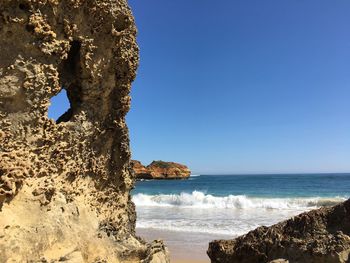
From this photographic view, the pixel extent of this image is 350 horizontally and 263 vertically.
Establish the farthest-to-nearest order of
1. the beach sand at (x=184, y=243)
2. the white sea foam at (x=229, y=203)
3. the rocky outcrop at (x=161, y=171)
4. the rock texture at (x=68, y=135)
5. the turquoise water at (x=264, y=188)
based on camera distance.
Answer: the rocky outcrop at (x=161, y=171), the turquoise water at (x=264, y=188), the white sea foam at (x=229, y=203), the beach sand at (x=184, y=243), the rock texture at (x=68, y=135)

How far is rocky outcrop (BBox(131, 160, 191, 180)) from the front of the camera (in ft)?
254

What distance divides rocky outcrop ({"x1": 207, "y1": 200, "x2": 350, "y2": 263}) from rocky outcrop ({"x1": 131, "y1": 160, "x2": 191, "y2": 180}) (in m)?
69.5

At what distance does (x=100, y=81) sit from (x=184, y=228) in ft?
34.5

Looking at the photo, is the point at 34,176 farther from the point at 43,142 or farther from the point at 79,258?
the point at 79,258

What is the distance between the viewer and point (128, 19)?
4.59m

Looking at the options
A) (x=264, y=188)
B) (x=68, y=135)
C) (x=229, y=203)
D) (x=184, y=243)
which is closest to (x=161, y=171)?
(x=264, y=188)

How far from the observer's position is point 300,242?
494 cm

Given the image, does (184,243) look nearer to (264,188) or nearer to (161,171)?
(264,188)

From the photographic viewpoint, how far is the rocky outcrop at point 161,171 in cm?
7750

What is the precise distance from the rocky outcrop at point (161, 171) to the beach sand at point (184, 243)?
62326 mm

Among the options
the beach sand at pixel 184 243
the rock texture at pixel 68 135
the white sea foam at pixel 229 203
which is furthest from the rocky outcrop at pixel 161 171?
the rock texture at pixel 68 135

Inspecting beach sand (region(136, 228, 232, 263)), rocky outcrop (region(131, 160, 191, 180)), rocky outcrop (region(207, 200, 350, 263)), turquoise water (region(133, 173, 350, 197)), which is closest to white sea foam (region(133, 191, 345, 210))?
turquoise water (region(133, 173, 350, 197))

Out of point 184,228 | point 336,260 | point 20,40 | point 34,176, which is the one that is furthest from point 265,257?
point 184,228

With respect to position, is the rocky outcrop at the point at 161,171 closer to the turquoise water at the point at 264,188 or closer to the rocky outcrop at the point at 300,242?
the turquoise water at the point at 264,188
